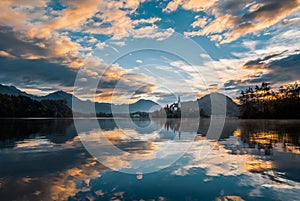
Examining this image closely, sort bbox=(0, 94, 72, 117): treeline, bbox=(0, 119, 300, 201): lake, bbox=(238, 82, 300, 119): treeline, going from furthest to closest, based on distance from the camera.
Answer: bbox=(0, 94, 72, 117): treeline, bbox=(238, 82, 300, 119): treeline, bbox=(0, 119, 300, 201): lake

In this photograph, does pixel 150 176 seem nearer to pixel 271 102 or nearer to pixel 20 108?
pixel 271 102

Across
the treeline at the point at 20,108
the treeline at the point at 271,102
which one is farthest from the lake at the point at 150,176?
the treeline at the point at 20,108

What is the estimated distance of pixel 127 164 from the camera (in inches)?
374

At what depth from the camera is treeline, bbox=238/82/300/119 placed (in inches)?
2953

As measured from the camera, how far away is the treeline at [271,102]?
246 feet

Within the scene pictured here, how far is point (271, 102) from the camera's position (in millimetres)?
90625

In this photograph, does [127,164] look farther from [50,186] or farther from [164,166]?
[50,186]

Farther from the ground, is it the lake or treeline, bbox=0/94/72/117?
treeline, bbox=0/94/72/117

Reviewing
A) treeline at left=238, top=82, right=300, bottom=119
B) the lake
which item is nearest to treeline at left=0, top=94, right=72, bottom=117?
treeline at left=238, top=82, right=300, bottom=119

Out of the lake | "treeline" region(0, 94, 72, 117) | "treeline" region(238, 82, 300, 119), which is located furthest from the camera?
"treeline" region(0, 94, 72, 117)

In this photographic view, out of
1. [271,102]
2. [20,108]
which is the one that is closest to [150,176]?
[271,102]

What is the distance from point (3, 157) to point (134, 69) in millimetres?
22692

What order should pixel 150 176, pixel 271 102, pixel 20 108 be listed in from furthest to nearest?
pixel 20 108
pixel 271 102
pixel 150 176

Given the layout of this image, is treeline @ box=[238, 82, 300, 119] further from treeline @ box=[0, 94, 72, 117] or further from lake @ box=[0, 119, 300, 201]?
treeline @ box=[0, 94, 72, 117]
